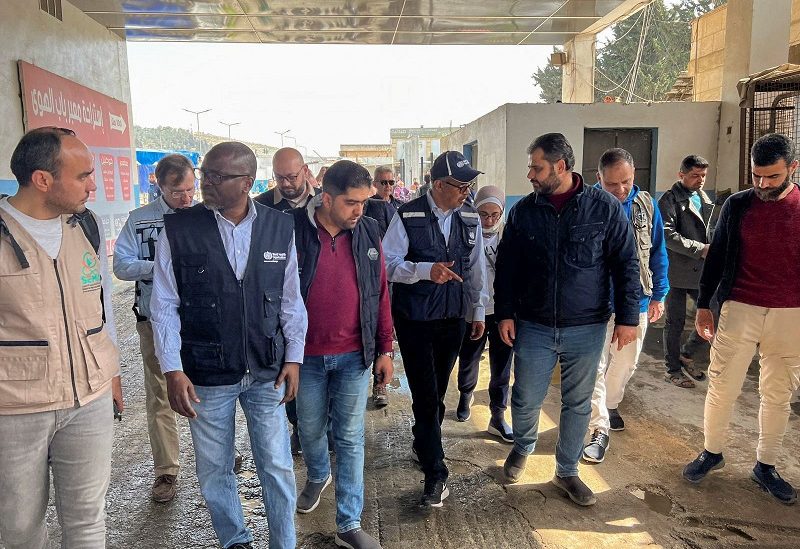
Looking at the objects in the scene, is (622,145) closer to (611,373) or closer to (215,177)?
(611,373)

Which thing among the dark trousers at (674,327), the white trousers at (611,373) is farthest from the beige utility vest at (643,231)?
the dark trousers at (674,327)

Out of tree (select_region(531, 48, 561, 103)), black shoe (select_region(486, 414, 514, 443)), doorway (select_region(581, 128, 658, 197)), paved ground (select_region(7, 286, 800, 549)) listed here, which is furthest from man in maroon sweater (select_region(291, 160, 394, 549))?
tree (select_region(531, 48, 561, 103))

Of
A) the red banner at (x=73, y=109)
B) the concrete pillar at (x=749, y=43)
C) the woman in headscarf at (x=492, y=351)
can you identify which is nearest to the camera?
the woman in headscarf at (x=492, y=351)

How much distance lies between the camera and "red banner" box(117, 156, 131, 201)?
911cm

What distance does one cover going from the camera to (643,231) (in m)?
3.88

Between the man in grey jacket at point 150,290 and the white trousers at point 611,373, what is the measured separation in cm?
277

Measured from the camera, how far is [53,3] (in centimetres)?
696

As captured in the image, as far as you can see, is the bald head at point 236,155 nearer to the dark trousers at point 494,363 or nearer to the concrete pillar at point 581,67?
the dark trousers at point 494,363

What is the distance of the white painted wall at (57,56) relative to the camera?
5.91 m

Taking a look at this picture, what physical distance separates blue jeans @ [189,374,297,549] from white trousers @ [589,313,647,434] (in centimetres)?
222

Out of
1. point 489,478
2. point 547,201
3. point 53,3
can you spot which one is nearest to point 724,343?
point 547,201

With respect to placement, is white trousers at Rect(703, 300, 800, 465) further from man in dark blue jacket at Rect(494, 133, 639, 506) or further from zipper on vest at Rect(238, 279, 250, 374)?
zipper on vest at Rect(238, 279, 250, 374)

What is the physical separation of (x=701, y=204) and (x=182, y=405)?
513 centimetres

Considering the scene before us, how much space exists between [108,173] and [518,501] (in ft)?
26.0
